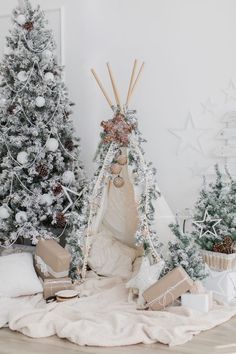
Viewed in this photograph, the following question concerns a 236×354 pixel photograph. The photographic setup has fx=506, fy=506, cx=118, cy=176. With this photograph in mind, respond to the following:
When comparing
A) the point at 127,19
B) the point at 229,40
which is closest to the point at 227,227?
the point at 229,40

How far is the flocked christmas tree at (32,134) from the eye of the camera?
4.14m

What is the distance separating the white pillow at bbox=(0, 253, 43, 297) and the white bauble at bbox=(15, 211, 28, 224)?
1.30 ft

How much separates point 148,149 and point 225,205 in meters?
1.08

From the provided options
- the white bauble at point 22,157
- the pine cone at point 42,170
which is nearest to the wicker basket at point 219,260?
the pine cone at point 42,170

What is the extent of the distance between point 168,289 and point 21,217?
145cm

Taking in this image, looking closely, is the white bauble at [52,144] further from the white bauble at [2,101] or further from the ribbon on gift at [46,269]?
the ribbon on gift at [46,269]

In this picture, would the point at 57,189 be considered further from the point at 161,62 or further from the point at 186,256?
the point at 161,62

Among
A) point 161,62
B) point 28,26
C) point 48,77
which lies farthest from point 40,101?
point 161,62

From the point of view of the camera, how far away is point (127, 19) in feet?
15.0

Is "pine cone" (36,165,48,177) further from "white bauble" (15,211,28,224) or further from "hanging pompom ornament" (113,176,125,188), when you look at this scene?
"hanging pompom ornament" (113,176,125,188)

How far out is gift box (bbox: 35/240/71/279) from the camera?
146 inches

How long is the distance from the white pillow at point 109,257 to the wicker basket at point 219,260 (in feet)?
2.19

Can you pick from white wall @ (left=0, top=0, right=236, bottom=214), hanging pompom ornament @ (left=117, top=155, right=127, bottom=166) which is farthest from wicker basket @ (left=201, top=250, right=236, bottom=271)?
hanging pompom ornament @ (left=117, top=155, right=127, bottom=166)

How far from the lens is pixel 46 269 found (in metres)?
3.83
